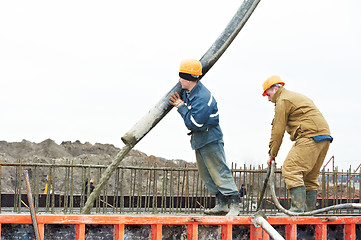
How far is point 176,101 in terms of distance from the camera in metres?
5.45

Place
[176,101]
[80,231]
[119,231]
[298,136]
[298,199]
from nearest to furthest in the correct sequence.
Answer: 1. [80,231]
2. [119,231]
3. [176,101]
4. [298,199]
5. [298,136]

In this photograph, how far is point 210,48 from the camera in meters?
6.07

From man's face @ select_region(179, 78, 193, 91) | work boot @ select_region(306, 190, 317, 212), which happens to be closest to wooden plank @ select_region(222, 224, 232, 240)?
man's face @ select_region(179, 78, 193, 91)

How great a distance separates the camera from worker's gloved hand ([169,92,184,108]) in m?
5.41

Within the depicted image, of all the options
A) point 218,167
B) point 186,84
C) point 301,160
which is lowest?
point 218,167

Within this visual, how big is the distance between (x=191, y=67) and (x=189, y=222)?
178 cm

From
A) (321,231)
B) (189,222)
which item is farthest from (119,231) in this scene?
(321,231)

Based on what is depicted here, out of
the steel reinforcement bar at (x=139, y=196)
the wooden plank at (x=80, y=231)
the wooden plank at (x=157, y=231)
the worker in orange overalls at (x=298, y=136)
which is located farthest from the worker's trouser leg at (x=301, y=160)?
the wooden plank at (x=80, y=231)

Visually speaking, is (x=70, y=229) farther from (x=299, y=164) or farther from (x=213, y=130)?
(x=299, y=164)

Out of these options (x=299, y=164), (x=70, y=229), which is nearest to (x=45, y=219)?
(x=70, y=229)

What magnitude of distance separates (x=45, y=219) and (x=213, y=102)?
2212 mm

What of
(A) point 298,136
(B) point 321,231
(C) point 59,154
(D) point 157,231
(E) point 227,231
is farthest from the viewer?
(C) point 59,154

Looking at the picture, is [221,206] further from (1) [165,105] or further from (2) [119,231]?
(2) [119,231]

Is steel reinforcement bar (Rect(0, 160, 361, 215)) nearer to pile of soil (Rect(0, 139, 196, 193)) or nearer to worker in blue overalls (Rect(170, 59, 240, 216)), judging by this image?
worker in blue overalls (Rect(170, 59, 240, 216))
